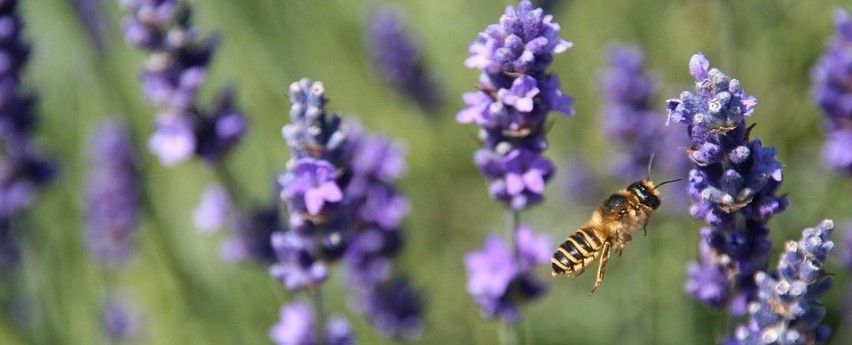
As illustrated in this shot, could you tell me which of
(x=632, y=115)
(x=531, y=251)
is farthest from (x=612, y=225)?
(x=632, y=115)

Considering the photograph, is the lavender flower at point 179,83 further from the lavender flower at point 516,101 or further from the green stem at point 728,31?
the green stem at point 728,31

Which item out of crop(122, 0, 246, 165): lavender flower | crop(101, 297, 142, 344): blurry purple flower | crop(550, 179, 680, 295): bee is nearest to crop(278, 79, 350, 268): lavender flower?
crop(550, 179, 680, 295): bee

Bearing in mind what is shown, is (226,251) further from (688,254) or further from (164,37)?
(688,254)

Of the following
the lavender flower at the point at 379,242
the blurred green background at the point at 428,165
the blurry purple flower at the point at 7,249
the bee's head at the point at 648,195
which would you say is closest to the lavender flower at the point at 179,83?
the lavender flower at the point at 379,242

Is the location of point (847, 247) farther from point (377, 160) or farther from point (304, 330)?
point (304, 330)

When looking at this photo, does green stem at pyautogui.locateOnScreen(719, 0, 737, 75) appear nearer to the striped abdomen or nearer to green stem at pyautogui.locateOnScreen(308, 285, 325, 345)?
the striped abdomen

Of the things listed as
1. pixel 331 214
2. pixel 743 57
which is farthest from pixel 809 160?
pixel 331 214
